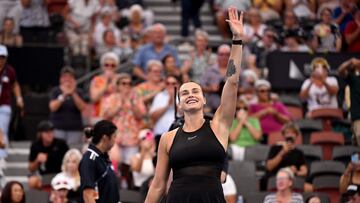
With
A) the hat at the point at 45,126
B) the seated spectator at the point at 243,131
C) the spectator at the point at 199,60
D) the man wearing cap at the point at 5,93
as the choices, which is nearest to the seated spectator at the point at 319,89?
the seated spectator at the point at 243,131

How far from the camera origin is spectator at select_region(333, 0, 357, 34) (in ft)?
64.1

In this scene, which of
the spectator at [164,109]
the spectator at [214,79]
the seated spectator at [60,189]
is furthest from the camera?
the spectator at [214,79]

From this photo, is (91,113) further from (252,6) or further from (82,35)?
(252,6)

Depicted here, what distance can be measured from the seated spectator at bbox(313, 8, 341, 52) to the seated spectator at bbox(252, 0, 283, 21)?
6.09ft

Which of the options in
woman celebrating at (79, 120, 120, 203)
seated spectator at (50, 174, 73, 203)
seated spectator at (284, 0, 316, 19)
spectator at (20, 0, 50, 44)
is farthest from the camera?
seated spectator at (284, 0, 316, 19)

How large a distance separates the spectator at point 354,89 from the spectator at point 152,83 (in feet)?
11.4


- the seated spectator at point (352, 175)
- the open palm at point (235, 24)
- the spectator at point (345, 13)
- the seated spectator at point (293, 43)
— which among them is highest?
the open palm at point (235, 24)

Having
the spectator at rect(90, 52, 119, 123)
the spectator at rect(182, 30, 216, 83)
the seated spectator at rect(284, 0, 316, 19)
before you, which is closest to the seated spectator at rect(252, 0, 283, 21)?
the seated spectator at rect(284, 0, 316, 19)

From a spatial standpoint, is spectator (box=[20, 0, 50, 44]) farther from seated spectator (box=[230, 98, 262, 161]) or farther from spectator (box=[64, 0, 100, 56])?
seated spectator (box=[230, 98, 262, 161])

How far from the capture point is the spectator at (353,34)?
19094 millimetres

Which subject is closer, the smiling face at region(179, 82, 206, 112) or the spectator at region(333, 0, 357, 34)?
the smiling face at region(179, 82, 206, 112)

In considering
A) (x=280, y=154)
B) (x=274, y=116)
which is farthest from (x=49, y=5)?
(x=280, y=154)

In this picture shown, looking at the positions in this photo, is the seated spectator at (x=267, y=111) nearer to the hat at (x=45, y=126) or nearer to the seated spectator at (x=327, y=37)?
the seated spectator at (x=327, y=37)

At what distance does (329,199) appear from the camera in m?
14.7
